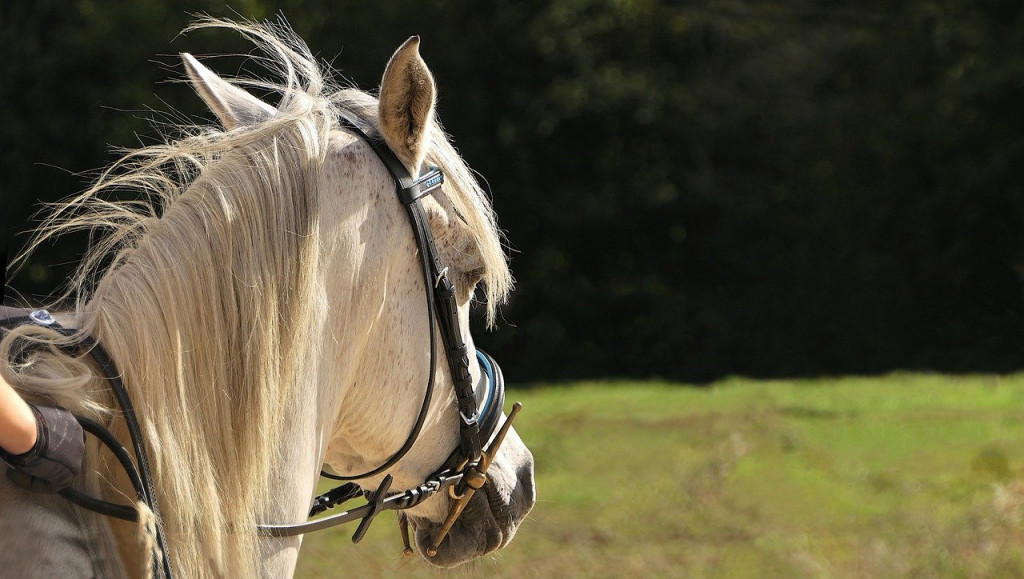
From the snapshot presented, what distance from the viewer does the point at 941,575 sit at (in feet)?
16.4

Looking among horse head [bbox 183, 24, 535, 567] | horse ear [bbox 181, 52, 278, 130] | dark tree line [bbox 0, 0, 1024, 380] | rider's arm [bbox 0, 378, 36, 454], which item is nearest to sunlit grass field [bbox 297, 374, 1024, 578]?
horse head [bbox 183, 24, 535, 567]

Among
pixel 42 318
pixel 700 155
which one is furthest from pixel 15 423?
pixel 700 155

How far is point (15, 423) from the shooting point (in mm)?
1232

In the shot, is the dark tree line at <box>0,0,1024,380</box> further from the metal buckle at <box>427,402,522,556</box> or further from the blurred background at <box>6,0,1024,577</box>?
the metal buckle at <box>427,402,522,556</box>

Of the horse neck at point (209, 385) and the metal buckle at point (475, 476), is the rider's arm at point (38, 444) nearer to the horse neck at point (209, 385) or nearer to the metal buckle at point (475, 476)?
the horse neck at point (209, 385)

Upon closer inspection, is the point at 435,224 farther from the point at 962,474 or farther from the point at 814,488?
the point at 962,474

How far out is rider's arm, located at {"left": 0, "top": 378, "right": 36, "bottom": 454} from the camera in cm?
122

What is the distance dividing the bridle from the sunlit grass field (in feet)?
7.43

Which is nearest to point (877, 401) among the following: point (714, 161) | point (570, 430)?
point (570, 430)

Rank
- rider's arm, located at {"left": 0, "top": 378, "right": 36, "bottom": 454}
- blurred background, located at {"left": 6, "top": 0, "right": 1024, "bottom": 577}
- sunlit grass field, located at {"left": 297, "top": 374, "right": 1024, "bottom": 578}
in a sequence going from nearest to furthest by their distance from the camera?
1. rider's arm, located at {"left": 0, "top": 378, "right": 36, "bottom": 454}
2. sunlit grass field, located at {"left": 297, "top": 374, "right": 1024, "bottom": 578}
3. blurred background, located at {"left": 6, "top": 0, "right": 1024, "bottom": 577}

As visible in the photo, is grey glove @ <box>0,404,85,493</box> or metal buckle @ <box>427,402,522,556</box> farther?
metal buckle @ <box>427,402,522,556</box>

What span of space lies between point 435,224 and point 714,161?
1529 cm

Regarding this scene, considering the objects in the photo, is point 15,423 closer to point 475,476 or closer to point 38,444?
point 38,444

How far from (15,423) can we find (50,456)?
0.07 meters
